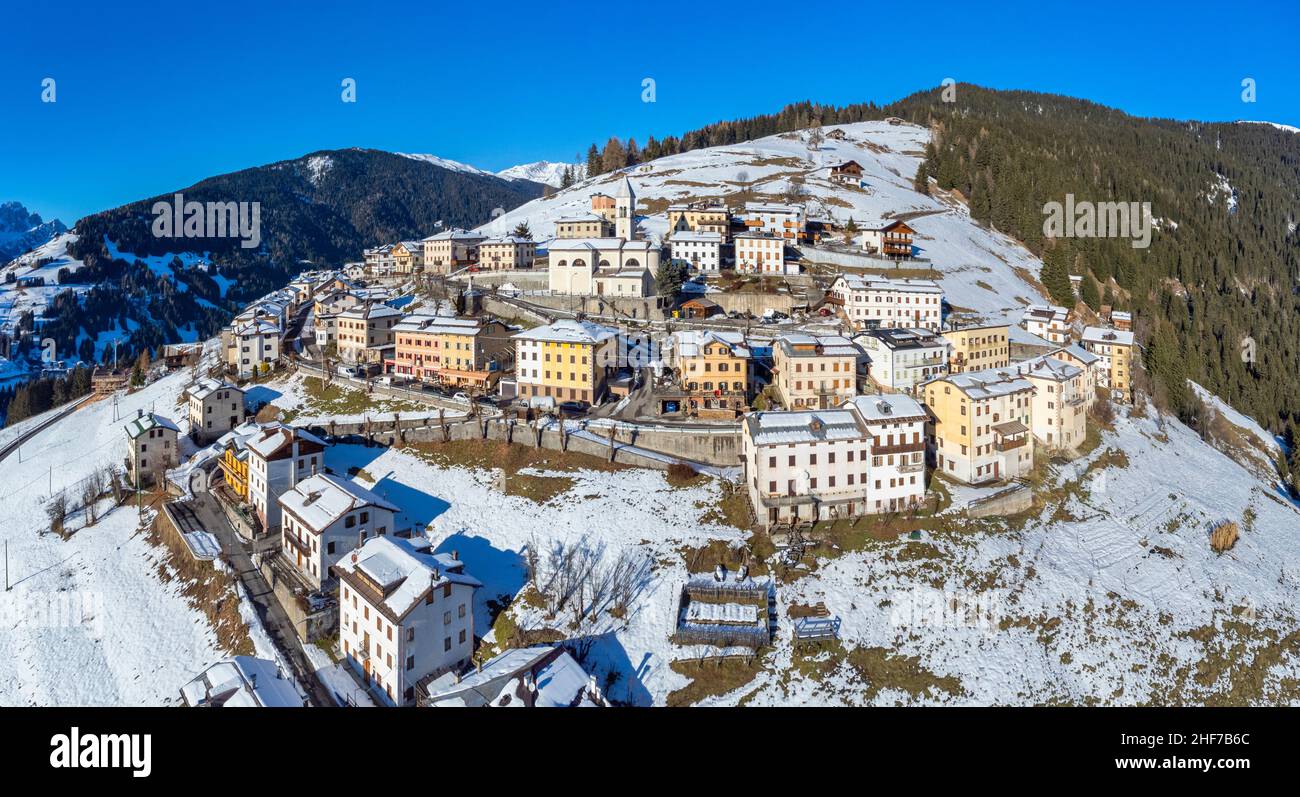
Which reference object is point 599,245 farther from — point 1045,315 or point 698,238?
point 1045,315

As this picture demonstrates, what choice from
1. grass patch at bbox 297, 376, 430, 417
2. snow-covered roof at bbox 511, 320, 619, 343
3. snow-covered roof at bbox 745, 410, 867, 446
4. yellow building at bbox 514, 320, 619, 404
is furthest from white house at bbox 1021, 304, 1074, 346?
grass patch at bbox 297, 376, 430, 417

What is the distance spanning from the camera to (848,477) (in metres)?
46.8

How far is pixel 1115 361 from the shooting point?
73.2m

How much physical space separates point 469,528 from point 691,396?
67.8 feet

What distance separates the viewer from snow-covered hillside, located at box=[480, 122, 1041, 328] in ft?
339

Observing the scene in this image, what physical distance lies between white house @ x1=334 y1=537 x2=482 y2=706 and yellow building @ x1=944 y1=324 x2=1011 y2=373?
1901 inches

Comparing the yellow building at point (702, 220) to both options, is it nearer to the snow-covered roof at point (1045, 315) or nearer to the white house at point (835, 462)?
the snow-covered roof at point (1045, 315)

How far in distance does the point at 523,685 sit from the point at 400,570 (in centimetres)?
939

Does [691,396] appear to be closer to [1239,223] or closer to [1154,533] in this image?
[1154,533]

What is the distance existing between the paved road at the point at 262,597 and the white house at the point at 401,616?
2019 mm

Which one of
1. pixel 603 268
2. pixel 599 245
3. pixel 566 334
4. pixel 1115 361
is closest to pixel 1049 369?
pixel 1115 361

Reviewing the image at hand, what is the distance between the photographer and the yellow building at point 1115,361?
72562 millimetres

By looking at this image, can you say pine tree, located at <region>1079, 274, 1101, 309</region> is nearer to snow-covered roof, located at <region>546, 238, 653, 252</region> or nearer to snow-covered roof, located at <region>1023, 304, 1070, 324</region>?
snow-covered roof, located at <region>1023, 304, 1070, 324</region>

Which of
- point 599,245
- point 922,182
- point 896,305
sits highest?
point 922,182
